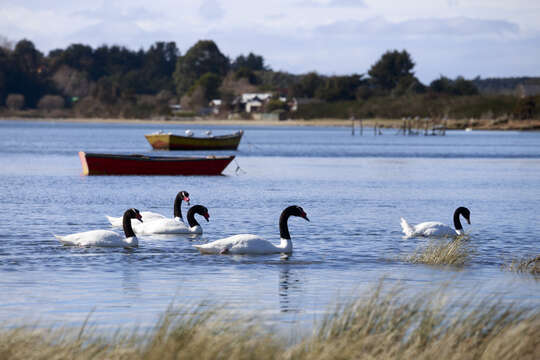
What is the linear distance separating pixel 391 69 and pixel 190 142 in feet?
387

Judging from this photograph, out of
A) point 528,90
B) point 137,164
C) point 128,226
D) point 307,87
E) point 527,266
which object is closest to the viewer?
point 527,266

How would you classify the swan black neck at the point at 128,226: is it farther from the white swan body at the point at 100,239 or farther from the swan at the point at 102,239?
the white swan body at the point at 100,239

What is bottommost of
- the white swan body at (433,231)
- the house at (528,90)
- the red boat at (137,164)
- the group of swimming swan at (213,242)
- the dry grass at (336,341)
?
the red boat at (137,164)

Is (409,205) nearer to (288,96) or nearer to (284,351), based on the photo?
(284,351)

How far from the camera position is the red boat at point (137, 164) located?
45938mm

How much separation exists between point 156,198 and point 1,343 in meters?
26.5

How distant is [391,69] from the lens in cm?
19088

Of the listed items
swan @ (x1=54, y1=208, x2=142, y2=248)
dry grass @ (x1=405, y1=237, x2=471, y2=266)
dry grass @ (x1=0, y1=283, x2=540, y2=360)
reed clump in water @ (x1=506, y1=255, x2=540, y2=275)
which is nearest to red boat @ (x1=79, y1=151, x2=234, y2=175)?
swan @ (x1=54, y1=208, x2=142, y2=248)

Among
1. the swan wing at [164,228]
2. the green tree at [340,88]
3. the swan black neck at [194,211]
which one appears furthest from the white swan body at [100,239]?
the green tree at [340,88]

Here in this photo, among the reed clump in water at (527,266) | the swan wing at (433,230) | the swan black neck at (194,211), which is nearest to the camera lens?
the reed clump in water at (527,266)

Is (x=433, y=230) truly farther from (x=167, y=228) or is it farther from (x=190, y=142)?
(x=190, y=142)

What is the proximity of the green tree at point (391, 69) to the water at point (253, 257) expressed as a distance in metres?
139

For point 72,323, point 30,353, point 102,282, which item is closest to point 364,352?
point 30,353

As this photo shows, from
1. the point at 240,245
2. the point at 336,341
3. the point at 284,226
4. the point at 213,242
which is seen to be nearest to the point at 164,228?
the point at 213,242
